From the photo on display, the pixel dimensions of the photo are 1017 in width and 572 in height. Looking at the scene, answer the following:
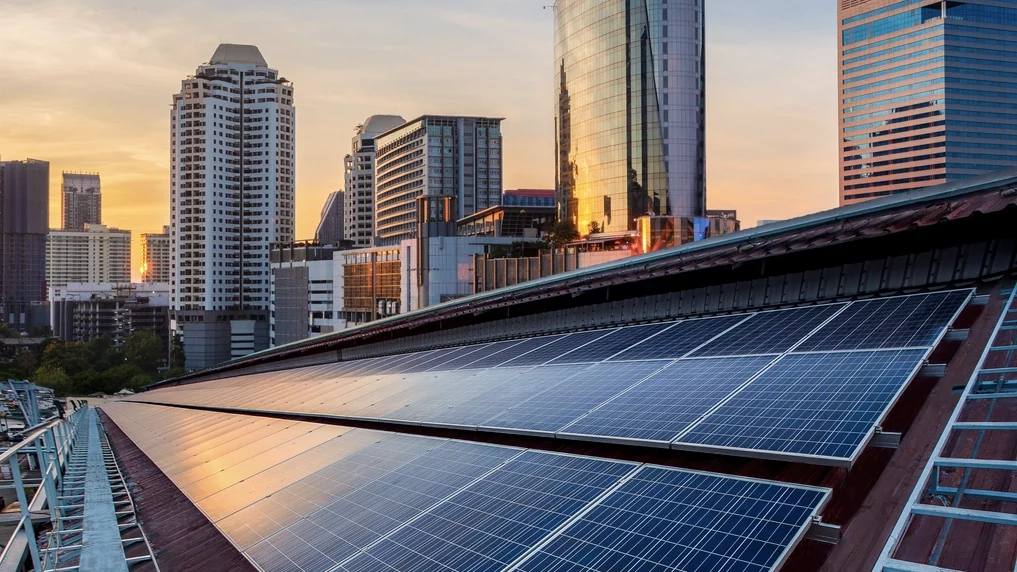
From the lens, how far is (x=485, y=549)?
11.5m

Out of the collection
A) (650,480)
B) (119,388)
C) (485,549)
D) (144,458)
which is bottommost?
(119,388)

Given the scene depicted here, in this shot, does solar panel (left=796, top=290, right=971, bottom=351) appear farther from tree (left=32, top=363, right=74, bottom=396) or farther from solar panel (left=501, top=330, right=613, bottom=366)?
tree (left=32, top=363, right=74, bottom=396)

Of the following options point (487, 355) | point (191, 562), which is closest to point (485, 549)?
point (191, 562)

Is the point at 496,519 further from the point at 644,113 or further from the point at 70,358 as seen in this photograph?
the point at 70,358

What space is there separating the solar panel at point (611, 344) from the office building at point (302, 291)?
13831 centimetres

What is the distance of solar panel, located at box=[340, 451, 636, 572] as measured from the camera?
450 inches

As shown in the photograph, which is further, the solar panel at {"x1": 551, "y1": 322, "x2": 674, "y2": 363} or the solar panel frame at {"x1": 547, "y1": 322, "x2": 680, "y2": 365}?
the solar panel at {"x1": 551, "y1": 322, "x2": 674, "y2": 363}

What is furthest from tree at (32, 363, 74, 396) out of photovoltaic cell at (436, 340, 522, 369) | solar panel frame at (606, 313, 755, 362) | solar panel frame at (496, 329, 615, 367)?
solar panel frame at (606, 313, 755, 362)

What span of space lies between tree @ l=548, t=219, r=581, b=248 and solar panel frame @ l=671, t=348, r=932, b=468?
387 ft

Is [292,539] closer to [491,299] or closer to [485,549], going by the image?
[485,549]

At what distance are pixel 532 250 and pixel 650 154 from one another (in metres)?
41.2

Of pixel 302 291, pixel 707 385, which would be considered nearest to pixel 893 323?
pixel 707 385

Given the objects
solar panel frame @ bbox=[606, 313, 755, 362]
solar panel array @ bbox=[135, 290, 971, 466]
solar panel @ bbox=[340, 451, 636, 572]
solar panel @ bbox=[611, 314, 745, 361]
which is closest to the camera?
solar panel @ bbox=[340, 451, 636, 572]

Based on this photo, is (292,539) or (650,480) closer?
(650,480)
